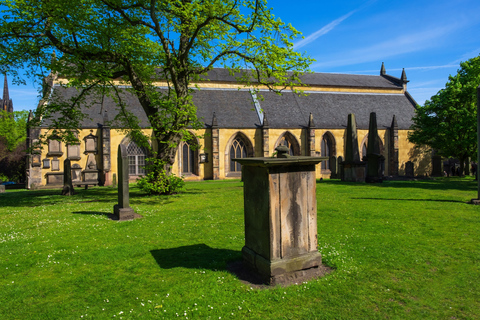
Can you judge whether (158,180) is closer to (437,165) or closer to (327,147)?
(327,147)

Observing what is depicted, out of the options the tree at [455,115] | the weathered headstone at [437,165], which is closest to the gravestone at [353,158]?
the tree at [455,115]

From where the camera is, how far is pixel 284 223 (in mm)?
4715

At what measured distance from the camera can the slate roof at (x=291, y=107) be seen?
29547mm

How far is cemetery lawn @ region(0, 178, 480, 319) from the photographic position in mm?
3943

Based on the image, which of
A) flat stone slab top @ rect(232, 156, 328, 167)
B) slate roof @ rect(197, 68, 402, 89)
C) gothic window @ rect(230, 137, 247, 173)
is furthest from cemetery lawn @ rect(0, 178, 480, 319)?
slate roof @ rect(197, 68, 402, 89)

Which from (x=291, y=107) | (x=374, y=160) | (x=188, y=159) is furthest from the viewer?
(x=291, y=107)

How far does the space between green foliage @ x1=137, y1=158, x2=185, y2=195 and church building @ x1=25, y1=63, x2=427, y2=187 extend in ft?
32.5

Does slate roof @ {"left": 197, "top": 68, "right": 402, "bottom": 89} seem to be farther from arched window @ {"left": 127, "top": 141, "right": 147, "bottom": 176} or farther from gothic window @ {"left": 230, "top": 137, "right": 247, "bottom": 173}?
arched window @ {"left": 127, "top": 141, "right": 147, "bottom": 176}

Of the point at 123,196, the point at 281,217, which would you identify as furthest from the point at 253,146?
the point at 281,217

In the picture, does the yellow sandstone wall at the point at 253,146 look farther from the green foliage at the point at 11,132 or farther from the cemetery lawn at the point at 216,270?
the green foliage at the point at 11,132

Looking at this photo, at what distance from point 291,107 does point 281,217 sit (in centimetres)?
3041

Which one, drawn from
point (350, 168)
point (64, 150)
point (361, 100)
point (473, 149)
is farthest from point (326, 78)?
point (64, 150)

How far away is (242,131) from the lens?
30.3 m

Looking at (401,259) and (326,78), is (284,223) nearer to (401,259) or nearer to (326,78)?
(401,259)
